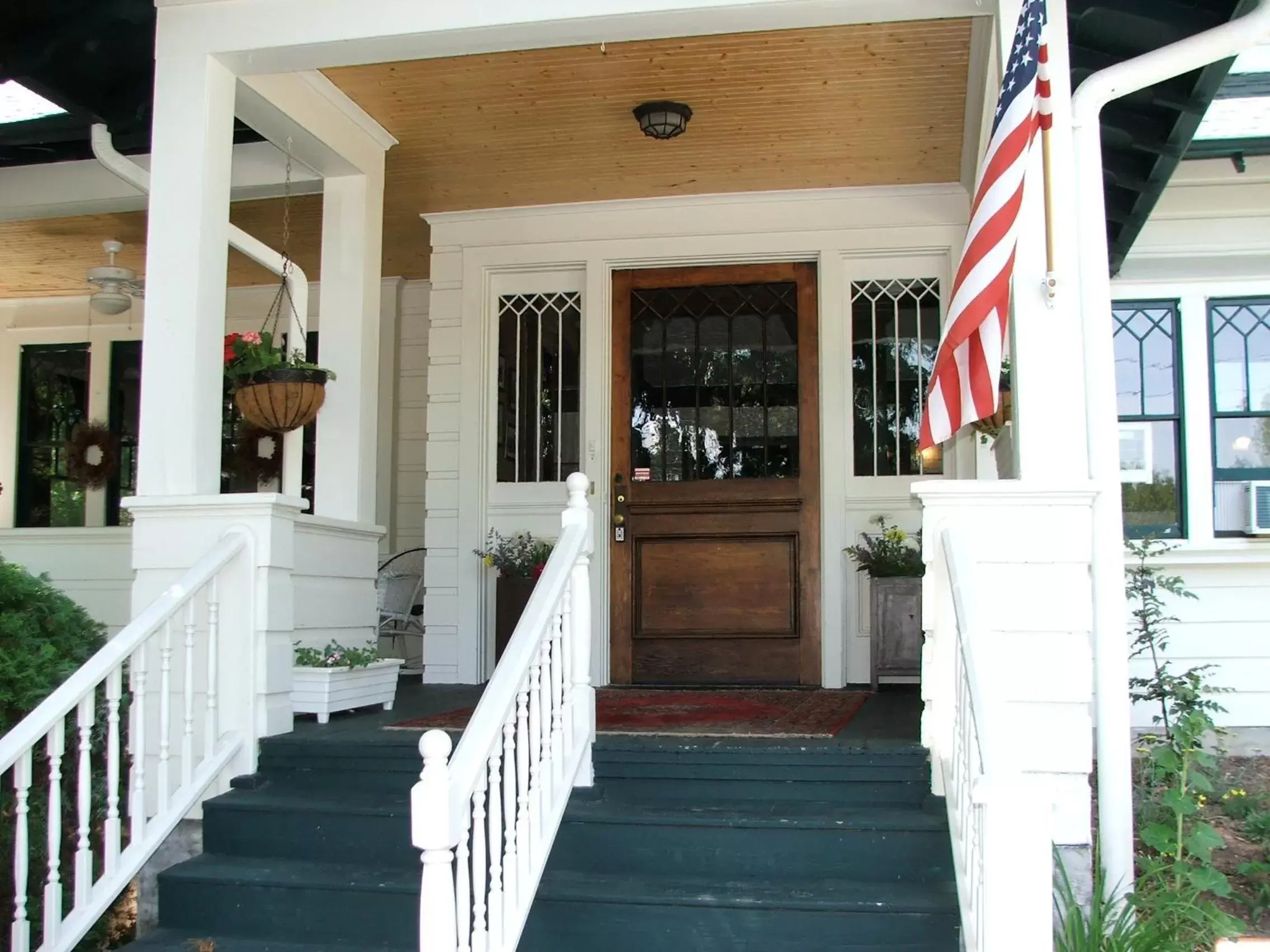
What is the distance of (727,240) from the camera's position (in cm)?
567

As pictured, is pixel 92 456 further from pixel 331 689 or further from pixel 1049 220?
pixel 1049 220

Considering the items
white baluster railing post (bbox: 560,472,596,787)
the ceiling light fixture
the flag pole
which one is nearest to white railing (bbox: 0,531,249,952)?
white baluster railing post (bbox: 560,472,596,787)

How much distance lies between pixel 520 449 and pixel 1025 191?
10.7ft

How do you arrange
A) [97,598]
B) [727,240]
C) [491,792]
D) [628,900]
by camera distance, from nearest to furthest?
1. [491,792]
2. [628,900]
3. [727,240]
4. [97,598]

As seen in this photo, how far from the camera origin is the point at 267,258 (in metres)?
5.12

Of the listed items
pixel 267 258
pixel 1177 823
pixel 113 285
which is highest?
pixel 113 285

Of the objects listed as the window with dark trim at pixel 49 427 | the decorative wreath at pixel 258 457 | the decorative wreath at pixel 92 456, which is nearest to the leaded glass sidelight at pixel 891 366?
the decorative wreath at pixel 258 457

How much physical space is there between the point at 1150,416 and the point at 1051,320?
2366mm

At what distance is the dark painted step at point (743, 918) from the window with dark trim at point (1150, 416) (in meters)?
2.84

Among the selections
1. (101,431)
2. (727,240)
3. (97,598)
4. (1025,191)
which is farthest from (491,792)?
(101,431)

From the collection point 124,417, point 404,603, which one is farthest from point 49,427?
point 404,603

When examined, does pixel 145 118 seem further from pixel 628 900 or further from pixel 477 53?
pixel 628 900

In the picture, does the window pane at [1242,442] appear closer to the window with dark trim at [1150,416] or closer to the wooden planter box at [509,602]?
the window with dark trim at [1150,416]

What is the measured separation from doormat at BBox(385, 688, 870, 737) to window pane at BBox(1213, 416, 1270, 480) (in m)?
1.98
